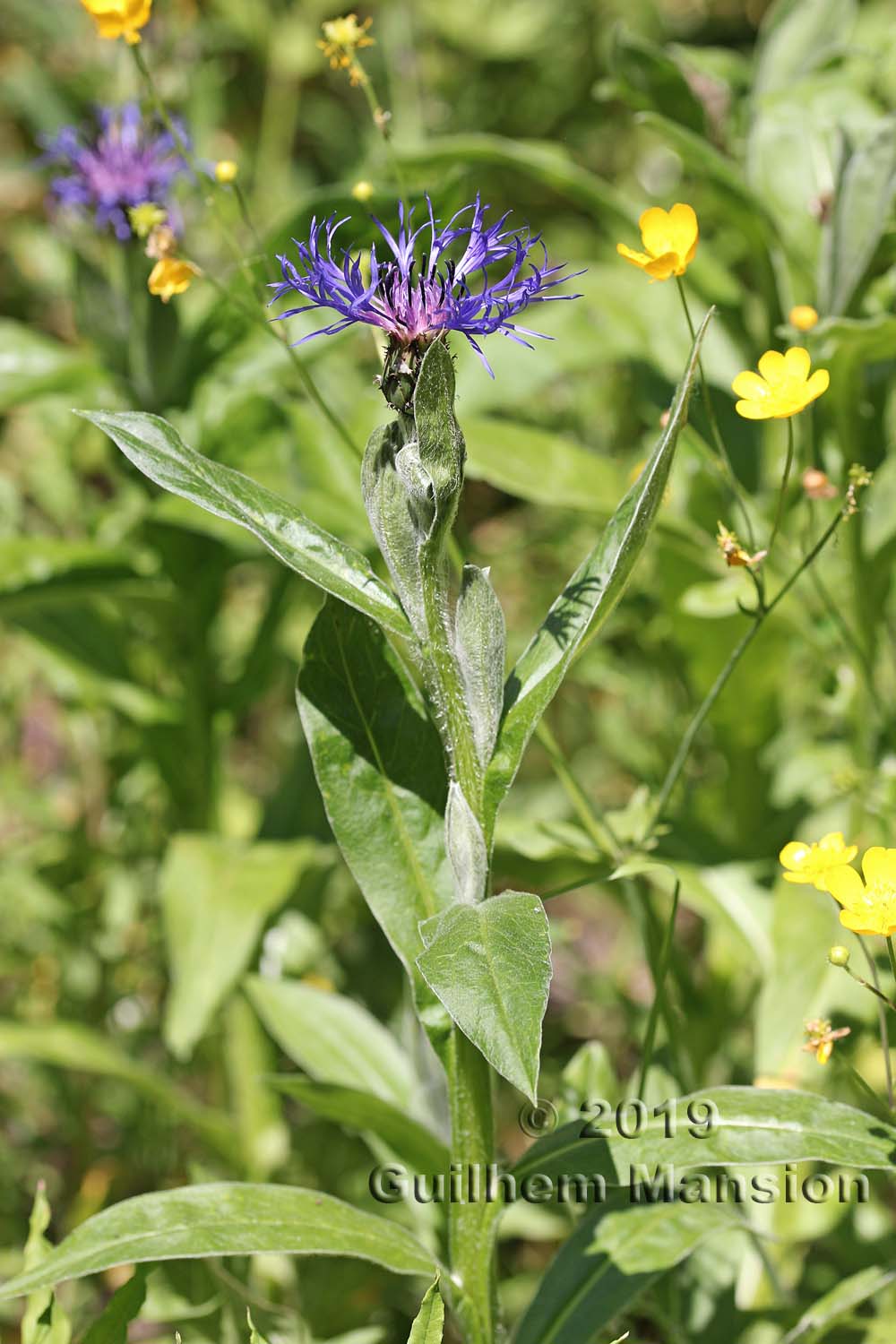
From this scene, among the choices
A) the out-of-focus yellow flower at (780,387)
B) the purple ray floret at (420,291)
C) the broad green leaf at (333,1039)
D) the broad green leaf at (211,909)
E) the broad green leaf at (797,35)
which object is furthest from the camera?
the broad green leaf at (797,35)

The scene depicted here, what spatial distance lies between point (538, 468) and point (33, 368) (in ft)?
2.55

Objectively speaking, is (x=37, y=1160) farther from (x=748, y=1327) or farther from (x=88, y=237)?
(x=88, y=237)

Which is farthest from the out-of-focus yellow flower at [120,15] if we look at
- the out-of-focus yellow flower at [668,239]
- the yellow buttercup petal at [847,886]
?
the yellow buttercup petal at [847,886]

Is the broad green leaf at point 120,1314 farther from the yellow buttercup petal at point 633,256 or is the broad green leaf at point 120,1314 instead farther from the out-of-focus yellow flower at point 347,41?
the out-of-focus yellow flower at point 347,41

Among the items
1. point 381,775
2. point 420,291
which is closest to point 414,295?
point 420,291

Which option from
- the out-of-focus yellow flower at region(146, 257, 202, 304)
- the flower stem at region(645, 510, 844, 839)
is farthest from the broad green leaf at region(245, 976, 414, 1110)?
the out-of-focus yellow flower at region(146, 257, 202, 304)

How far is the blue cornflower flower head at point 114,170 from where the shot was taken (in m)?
1.91

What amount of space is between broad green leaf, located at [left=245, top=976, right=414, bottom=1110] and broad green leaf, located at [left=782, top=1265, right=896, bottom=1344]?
500 mm

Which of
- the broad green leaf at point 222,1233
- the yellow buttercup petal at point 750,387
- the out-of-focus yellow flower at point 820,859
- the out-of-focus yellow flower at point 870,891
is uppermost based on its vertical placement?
the yellow buttercup petal at point 750,387

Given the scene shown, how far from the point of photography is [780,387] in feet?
3.85

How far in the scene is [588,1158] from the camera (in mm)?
1180

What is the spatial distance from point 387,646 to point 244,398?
830 mm

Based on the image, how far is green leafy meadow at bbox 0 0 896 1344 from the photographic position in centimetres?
111

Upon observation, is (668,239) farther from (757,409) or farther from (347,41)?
(347,41)
